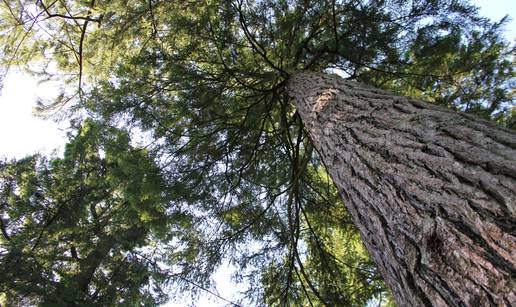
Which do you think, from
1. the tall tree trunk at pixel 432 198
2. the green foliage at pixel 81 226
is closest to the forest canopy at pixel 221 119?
the green foliage at pixel 81 226

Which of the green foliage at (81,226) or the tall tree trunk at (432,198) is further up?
the green foliage at (81,226)

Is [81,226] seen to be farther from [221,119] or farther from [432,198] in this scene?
[432,198]

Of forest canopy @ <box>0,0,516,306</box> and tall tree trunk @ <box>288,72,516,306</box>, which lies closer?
tall tree trunk @ <box>288,72,516,306</box>

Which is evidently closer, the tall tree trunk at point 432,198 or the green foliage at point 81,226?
the tall tree trunk at point 432,198

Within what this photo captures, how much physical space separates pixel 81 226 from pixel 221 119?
3064 millimetres

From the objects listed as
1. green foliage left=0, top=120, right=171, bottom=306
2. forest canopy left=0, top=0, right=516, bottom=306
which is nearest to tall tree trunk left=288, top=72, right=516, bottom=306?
forest canopy left=0, top=0, right=516, bottom=306

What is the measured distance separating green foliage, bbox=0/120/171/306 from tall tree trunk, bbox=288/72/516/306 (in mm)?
3281

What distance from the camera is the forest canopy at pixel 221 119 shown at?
4.22 m

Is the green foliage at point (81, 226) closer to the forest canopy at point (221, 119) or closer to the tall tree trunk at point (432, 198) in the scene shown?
the forest canopy at point (221, 119)

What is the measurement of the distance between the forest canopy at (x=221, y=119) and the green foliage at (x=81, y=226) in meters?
0.03

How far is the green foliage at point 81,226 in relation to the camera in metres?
4.64

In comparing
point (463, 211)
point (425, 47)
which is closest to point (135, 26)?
point (425, 47)

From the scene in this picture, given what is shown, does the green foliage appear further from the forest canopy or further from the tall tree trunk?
the tall tree trunk

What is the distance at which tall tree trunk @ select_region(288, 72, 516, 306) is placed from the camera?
857 mm
